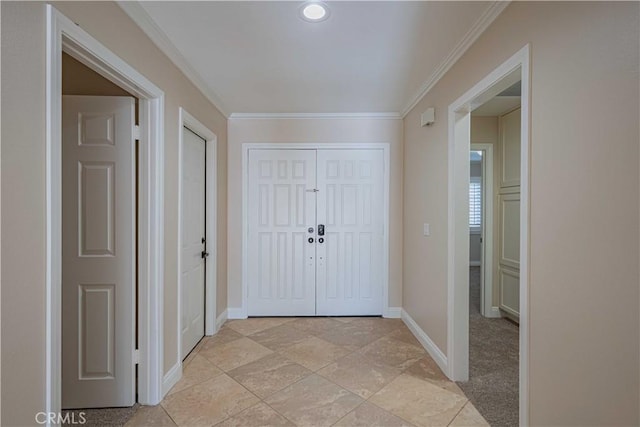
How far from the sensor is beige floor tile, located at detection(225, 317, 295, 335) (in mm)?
3183

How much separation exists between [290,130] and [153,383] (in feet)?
9.06

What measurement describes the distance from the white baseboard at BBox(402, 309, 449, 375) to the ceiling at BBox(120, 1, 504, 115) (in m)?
2.29

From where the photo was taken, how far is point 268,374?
7.57 feet

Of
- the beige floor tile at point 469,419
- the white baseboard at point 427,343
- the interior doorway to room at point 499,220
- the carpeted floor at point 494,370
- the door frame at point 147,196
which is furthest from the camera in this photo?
the interior doorway to room at point 499,220

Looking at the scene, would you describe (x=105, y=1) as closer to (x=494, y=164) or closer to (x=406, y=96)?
(x=406, y=96)

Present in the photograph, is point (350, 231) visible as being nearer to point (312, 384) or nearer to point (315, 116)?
point (315, 116)

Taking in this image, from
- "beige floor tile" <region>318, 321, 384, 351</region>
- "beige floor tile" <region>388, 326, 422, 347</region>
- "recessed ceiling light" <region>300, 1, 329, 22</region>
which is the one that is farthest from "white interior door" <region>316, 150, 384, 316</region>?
"recessed ceiling light" <region>300, 1, 329, 22</region>

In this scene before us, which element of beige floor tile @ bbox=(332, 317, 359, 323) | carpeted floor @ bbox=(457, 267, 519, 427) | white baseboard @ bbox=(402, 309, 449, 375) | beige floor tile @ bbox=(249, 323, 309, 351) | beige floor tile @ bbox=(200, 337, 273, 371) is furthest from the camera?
beige floor tile @ bbox=(332, 317, 359, 323)

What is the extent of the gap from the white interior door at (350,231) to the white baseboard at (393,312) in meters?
0.10

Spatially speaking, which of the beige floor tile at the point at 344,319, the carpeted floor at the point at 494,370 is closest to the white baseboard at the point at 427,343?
the carpeted floor at the point at 494,370

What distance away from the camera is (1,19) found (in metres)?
0.95

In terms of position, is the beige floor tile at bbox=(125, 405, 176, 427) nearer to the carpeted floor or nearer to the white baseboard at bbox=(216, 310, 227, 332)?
the white baseboard at bbox=(216, 310, 227, 332)

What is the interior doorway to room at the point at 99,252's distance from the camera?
6.06ft

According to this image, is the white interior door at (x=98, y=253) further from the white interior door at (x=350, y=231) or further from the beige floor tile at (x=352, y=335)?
the white interior door at (x=350, y=231)
